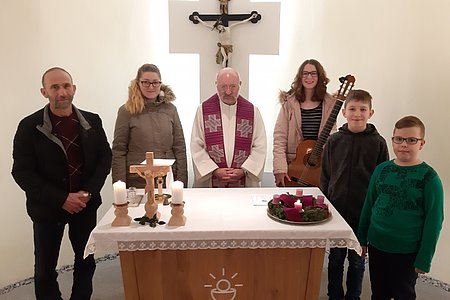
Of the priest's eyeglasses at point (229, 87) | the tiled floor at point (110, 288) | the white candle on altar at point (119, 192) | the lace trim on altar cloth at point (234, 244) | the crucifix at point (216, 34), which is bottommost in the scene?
the tiled floor at point (110, 288)

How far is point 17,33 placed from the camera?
3084 mm

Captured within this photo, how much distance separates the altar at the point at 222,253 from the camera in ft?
6.53

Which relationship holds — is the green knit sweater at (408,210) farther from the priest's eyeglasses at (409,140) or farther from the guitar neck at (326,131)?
the guitar neck at (326,131)

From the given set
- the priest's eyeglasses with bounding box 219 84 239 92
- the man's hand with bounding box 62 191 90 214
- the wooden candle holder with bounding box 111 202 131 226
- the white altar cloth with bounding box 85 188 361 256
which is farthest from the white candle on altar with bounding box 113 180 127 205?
the priest's eyeglasses with bounding box 219 84 239 92

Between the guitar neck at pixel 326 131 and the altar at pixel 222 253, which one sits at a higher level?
the guitar neck at pixel 326 131

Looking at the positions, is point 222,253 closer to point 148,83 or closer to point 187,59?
point 148,83

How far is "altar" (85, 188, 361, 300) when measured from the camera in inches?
78.3

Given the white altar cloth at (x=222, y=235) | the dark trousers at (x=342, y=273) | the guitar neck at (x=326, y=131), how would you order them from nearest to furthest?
the white altar cloth at (x=222, y=235) → the dark trousers at (x=342, y=273) → the guitar neck at (x=326, y=131)

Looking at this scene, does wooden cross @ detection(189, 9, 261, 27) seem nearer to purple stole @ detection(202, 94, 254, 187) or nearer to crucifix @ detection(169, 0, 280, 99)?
crucifix @ detection(169, 0, 280, 99)

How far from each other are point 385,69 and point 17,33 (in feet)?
9.38

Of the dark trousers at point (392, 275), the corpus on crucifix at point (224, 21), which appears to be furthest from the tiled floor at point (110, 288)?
the corpus on crucifix at point (224, 21)

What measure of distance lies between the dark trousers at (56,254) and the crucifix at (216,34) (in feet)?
5.30

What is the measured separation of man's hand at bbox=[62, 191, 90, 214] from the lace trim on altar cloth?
561mm

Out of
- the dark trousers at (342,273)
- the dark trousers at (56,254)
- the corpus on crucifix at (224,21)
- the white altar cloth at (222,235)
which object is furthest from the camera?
the corpus on crucifix at (224,21)
